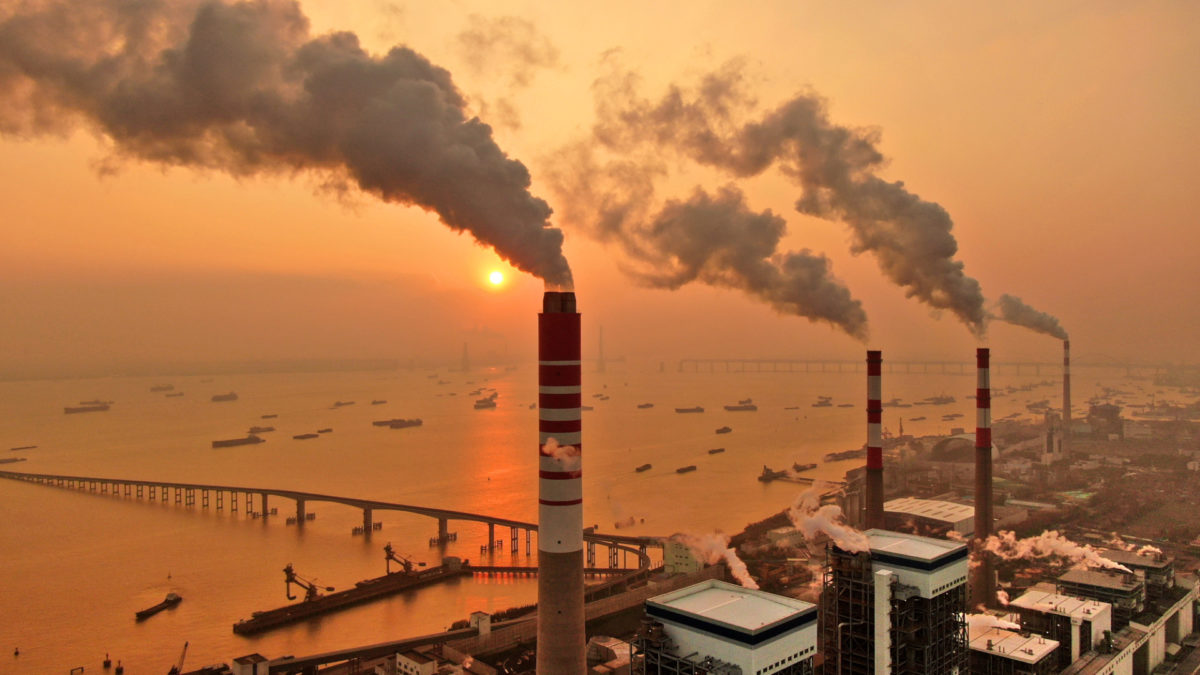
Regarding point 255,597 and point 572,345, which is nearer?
point 572,345

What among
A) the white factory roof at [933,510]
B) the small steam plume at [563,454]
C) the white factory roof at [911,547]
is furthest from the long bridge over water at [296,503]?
the small steam plume at [563,454]

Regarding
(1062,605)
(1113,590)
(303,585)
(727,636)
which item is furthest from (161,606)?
(1113,590)

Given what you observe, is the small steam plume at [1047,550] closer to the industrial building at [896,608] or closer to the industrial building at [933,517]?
the industrial building at [933,517]

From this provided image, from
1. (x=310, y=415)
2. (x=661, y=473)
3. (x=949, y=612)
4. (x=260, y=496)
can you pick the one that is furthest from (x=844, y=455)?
(x=310, y=415)

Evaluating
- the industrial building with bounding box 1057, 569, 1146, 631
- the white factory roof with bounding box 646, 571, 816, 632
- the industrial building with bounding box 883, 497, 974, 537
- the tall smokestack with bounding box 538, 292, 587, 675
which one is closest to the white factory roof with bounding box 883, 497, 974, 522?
the industrial building with bounding box 883, 497, 974, 537

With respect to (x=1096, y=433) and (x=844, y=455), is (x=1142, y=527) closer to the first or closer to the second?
(x=844, y=455)

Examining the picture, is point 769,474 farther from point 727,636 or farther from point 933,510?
point 727,636
